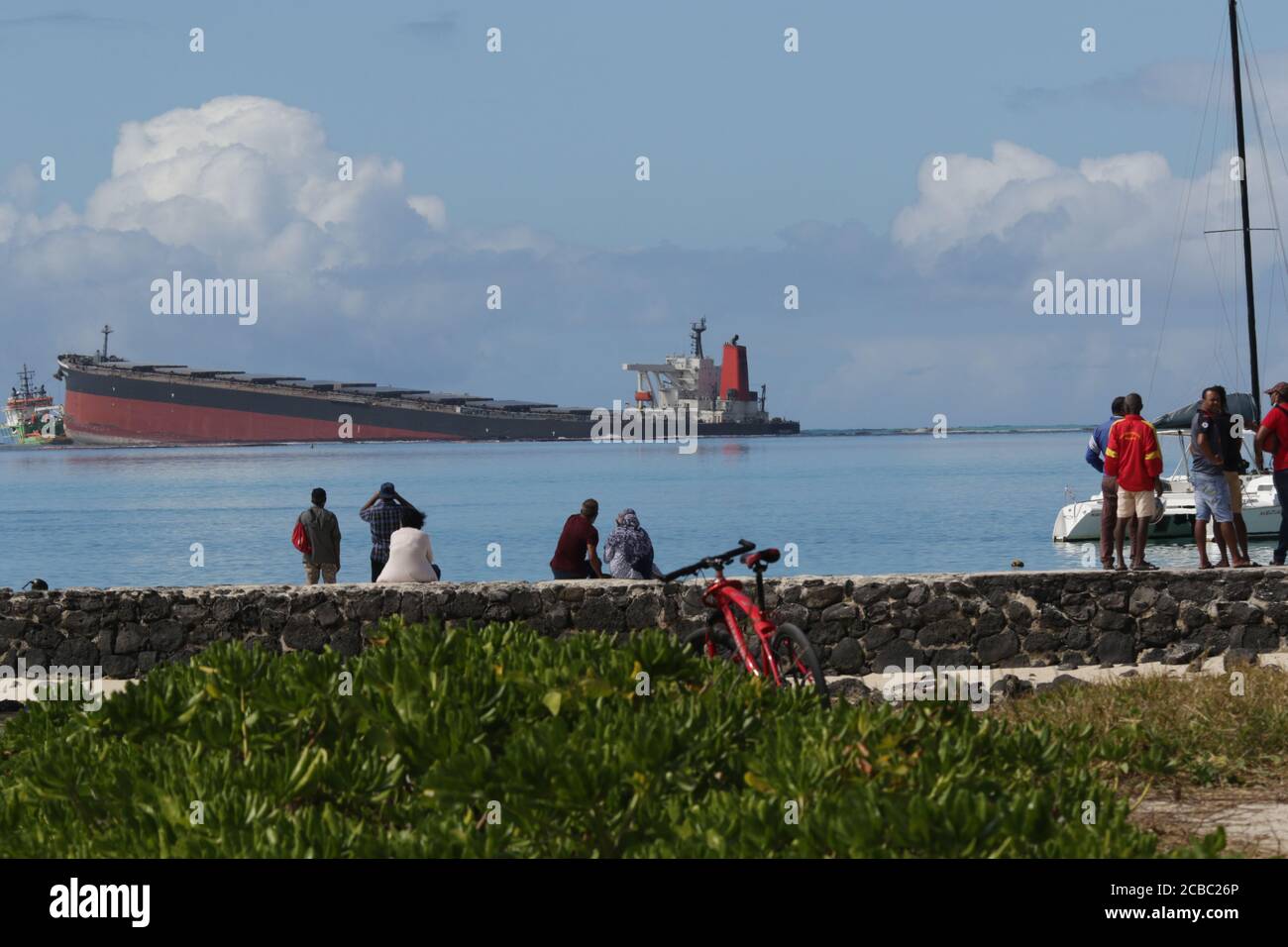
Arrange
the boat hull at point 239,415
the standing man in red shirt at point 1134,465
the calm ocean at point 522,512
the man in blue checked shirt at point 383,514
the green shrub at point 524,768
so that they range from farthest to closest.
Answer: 1. the boat hull at point 239,415
2. the calm ocean at point 522,512
3. the man in blue checked shirt at point 383,514
4. the standing man in red shirt at point 1134,465
5. the green shrub at point 524,768

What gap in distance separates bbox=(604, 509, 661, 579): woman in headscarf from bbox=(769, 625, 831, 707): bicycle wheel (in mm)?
6261

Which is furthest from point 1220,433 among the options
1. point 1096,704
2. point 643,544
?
point 1096,704

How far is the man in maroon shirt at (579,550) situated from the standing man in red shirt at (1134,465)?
4884 mm

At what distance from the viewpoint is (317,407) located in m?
142

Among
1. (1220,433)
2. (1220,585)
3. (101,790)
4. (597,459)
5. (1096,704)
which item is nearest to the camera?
(101,790)

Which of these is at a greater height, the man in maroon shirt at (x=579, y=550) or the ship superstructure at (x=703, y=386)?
the ship superstructure at (x=703, y=386)

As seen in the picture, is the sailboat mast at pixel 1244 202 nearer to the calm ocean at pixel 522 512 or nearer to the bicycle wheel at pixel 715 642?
the calm ocean at pixel 522 512

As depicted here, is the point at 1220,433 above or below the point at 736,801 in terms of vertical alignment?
above

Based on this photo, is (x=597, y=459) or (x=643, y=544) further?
(x=597, y=459)

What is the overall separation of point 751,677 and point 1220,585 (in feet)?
25.5

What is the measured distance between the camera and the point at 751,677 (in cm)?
580

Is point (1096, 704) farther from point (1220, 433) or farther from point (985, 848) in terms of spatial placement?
point (1220, 433)

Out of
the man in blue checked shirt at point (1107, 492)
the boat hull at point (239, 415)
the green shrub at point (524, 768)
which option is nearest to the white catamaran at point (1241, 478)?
the man in blue checked shirt at point (1107, 492)

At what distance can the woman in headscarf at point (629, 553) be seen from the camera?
14227 millimetres
